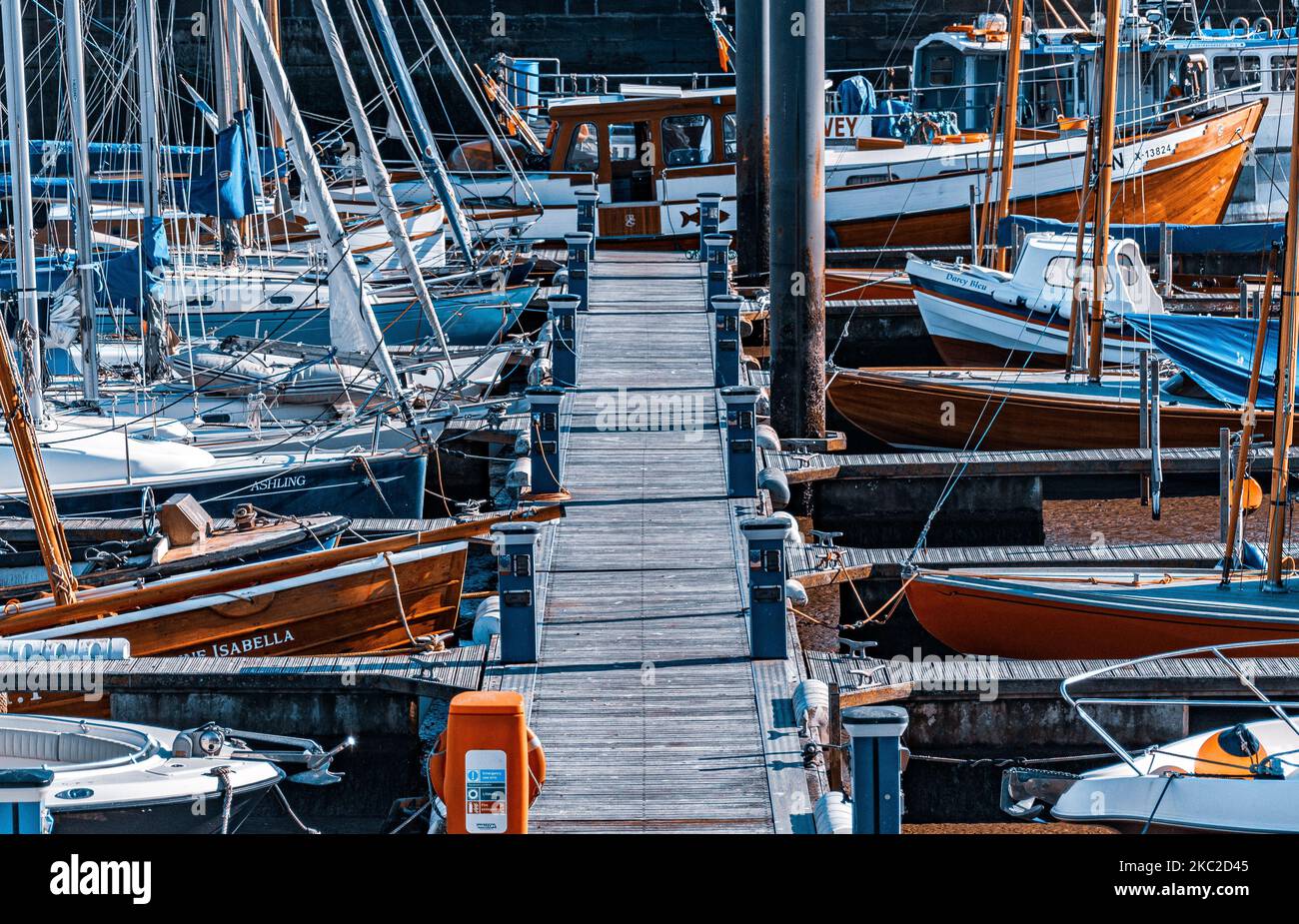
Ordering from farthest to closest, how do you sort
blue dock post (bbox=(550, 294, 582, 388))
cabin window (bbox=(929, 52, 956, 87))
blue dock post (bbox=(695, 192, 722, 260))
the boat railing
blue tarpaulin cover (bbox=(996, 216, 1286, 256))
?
1. cabin window (bbox=(929, 52, 956, 87))
2. blue tarpaulin cover (bbox=(996, 216, 1286, 256))
3. blue dock post (bbox=(695, 192, 722, 260))
4. blue dock post (bbox=(550, 294, 582, 388))
5. the boat railing

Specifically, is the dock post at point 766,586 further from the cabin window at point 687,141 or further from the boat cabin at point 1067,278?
the cabin window at point 687,141

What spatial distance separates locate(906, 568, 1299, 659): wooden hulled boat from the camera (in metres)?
9.92

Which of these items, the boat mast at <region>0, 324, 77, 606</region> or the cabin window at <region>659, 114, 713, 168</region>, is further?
the cabin window at <region>659, 114, 713, 168</region>

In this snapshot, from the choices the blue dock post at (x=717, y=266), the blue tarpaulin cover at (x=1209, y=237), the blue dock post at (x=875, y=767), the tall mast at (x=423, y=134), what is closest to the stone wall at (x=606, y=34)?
the blue tarpaulin cover at (x=1209, y=237)

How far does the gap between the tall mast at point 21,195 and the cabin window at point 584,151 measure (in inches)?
513

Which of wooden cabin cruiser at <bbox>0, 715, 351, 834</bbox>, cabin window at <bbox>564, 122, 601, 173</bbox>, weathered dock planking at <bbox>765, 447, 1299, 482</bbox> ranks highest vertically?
cabin window at <bbox>564, 122, 601, 173</bbox>

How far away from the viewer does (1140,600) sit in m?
10.1

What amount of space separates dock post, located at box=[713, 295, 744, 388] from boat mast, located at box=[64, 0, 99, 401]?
5178 millimetres

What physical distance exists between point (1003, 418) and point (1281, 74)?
13642 millimetres

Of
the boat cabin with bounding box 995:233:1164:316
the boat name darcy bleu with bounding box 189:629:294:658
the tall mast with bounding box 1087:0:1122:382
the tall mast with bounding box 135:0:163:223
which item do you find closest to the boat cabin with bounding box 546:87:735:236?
the boat cabin with bounding box 995:233:1164:316

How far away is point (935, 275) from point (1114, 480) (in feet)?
19.3

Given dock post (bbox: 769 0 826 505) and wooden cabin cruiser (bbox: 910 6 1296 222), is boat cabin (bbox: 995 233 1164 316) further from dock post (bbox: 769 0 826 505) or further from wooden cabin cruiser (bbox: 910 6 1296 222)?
wooden cabin cruiser (bbox: 910 6 1296 222)
